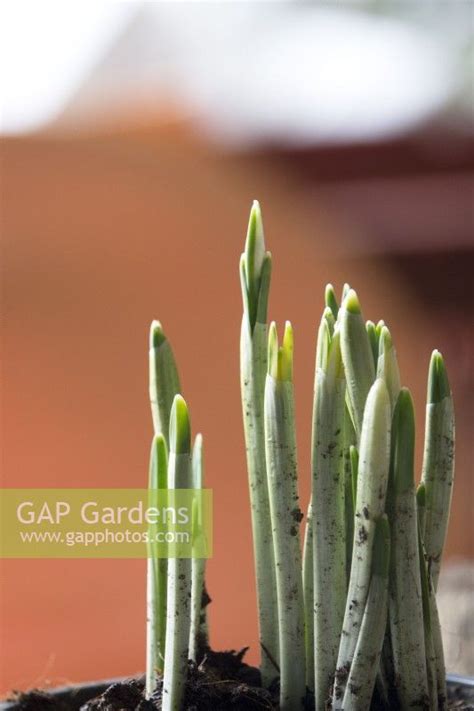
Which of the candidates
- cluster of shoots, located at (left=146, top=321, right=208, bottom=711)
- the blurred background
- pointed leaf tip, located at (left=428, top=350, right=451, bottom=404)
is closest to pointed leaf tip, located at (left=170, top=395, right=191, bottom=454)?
cluster of shoots, located at (left=146, top=321, right=208, bottom=711)

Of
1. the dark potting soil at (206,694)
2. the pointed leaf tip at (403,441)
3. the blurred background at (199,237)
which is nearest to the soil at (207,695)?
the dark potting soil at (206,694)

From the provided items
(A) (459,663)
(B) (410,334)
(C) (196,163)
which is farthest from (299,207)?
(A) (459,663)

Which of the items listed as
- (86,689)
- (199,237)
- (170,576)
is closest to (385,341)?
(170,576)

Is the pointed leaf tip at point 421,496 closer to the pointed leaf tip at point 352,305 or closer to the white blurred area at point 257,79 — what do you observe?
the pointed leaf tip at point 352,305

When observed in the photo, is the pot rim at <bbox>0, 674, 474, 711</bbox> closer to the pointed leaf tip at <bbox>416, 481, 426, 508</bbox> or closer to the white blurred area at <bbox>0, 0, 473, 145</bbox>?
the pointed leaf tip at <bbox>416, 481, 426, 508</bbox>

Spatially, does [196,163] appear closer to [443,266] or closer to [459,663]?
[443,266]

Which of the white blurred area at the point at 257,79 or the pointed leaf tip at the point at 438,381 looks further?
the white blurred area at the point at 257,79

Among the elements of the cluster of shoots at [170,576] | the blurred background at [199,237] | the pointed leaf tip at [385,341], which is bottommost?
the cluster of shoots at [170,576]

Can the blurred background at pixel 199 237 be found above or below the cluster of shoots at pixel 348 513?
above
